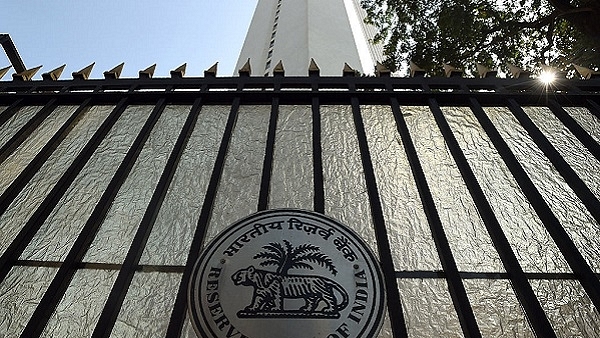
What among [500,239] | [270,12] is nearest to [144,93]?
[500,239]

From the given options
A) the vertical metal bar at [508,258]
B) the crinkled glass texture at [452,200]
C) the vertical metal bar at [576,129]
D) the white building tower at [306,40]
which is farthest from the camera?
the white building tower at [306,40]

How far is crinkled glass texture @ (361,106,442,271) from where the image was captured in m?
2.11

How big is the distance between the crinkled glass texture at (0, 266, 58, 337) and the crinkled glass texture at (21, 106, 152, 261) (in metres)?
0.08

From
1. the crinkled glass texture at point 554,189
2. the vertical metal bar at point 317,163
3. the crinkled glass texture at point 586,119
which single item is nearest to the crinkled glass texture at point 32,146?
the vertical metal bar at point 317,163

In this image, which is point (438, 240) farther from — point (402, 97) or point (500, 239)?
point (402, 97)

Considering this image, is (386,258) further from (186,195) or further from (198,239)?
(186,195)

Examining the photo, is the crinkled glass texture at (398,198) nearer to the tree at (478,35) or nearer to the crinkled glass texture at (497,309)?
the crinkled glass texture at (497,309)

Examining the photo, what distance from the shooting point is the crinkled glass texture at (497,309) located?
1823 mm

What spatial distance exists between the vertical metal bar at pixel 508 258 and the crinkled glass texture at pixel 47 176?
2.05m

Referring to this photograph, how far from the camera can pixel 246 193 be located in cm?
243

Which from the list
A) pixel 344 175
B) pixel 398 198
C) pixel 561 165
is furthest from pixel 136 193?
pixel 561 165

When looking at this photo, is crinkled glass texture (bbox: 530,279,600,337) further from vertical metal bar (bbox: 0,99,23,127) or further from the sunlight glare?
vertical metal bar (bbox: 0,99,23,127)

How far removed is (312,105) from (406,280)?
1163 millimetres

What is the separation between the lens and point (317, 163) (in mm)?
2246
